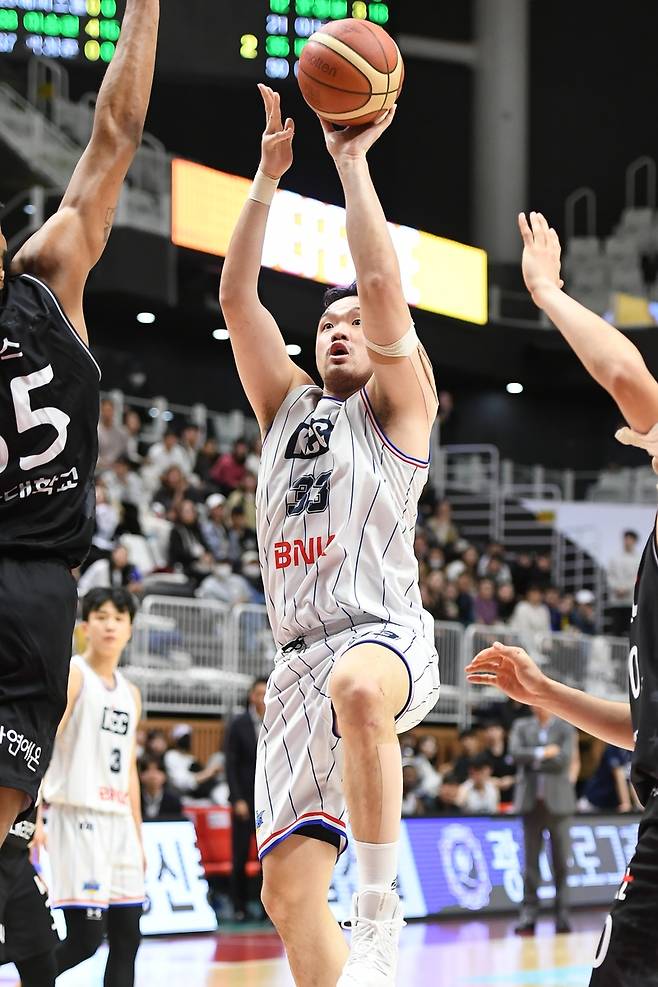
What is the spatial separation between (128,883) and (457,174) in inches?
1072

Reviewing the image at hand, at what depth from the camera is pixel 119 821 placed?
7133 millimetres

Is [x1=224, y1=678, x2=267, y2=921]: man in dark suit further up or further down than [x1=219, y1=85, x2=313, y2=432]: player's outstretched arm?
further down

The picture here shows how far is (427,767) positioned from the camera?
15594 mm

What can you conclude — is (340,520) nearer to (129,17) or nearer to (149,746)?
(129,17)

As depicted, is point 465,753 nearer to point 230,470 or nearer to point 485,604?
point 485,604

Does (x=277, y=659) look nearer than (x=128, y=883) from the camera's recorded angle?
Yes

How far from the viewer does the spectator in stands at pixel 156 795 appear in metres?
12.0

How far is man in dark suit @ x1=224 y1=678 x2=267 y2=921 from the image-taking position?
12164 millimetres

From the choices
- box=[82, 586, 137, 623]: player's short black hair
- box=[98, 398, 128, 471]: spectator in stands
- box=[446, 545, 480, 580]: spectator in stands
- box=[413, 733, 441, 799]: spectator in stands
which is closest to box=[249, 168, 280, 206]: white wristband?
box=[82, 586, 137, 623]: player's short black hair

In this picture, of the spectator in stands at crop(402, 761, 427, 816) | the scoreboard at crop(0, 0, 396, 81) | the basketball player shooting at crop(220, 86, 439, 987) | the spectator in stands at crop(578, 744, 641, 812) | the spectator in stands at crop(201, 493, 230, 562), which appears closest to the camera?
the basketball player shooting at crop(220, 86, 439, 987)

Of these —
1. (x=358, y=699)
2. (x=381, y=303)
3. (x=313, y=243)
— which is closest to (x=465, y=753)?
(x=313, y=243)

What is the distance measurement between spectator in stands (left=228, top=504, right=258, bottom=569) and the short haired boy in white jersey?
10.9m

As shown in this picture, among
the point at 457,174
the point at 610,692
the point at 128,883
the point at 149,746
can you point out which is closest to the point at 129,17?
the point at 128,883

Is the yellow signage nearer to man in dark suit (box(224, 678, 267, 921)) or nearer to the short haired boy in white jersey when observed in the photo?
man in dark suit (box(224, 678, 267, 921))
